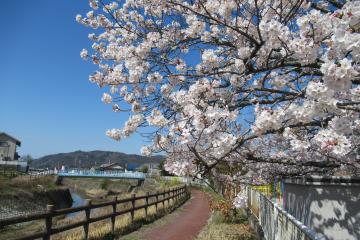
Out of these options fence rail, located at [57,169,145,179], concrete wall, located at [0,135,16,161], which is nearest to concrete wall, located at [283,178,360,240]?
fence rail, located at [57,169,145,179]

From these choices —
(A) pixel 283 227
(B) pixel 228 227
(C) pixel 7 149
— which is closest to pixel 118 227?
(B) pixel 228 227

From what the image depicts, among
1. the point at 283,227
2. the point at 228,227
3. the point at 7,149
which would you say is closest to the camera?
the point at 283,227

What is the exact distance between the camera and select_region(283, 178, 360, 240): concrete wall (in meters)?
5.77

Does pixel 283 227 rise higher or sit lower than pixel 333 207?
lower

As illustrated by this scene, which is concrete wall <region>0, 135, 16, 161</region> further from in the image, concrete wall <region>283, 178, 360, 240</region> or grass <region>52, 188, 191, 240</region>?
concrete wall <region>283, 178, 360, 240</region>

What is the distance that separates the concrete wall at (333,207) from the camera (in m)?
5.77

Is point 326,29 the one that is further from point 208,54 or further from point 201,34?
point 201,34

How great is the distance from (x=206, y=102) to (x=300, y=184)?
2.26m

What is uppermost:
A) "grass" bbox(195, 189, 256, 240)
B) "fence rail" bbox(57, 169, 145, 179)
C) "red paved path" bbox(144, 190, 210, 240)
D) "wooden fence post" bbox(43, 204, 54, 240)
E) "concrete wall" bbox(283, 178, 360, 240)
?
"fence rail" bbox(57, 169, 145, 179)

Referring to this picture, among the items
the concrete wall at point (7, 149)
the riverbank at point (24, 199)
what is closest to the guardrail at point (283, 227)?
the riverbank at point (24, 199)

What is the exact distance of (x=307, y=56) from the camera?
15.6 ft

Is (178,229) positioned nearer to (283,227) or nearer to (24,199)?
(283,227)

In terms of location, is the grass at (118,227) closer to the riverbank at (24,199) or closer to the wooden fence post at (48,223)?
the wooden fence post at (48,223)

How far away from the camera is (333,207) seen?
6035mm
